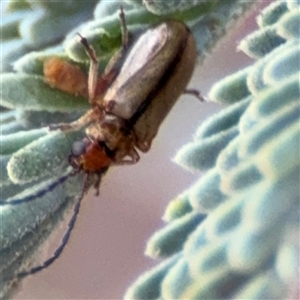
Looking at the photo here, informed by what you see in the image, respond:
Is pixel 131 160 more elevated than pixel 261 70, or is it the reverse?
pixel 261 70

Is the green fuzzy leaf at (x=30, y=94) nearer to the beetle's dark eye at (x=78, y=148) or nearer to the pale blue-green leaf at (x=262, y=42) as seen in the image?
the beetle's dark eye at (x=78, y=148)

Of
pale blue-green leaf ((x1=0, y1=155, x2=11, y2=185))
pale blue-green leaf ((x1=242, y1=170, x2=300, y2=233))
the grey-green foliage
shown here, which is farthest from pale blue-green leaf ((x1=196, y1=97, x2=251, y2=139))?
pale blue-green leaf ((x1=0, y1=155, x2=11, y2=185))

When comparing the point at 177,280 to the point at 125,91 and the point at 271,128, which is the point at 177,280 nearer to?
the point at 271,128

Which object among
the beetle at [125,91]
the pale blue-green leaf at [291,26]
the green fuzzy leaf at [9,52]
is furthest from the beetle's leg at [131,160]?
the pale blue-green leaf at [291,26]

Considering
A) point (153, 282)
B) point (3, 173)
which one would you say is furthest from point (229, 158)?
point (3, 173)

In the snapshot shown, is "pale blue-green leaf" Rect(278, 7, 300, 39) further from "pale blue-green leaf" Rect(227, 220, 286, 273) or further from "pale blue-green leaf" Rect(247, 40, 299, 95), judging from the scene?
"pale blue-green leaf" Rect(227, 220, 286, 273)
